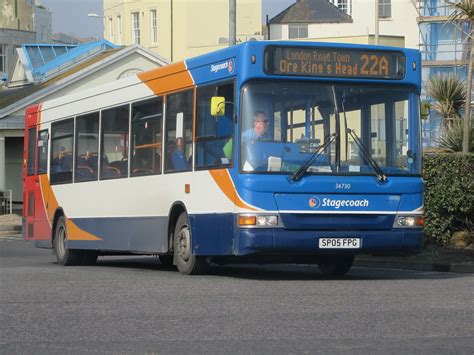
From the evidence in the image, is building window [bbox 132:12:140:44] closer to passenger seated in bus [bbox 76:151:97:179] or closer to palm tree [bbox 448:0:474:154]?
palm tree [bbox 448:0:474:154]

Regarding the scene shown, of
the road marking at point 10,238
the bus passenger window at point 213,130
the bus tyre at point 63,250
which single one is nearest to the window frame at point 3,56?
the road marking at point 10,238

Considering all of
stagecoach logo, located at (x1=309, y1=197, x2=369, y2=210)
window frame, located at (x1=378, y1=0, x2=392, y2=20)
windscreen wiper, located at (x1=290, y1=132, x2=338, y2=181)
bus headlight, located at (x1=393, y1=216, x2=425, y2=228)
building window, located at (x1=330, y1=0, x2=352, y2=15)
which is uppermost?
building window, located at (x1=330, y1=0, x2=352, y2=15)

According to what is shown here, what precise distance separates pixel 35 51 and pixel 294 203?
47.8 metres

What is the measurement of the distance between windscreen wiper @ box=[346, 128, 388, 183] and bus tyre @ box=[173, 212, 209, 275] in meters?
2.58

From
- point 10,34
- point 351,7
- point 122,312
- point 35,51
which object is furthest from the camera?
point 10,34

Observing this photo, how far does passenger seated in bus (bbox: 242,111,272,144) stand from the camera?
14.3m

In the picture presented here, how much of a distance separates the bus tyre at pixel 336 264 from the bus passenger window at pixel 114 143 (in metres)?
3.61

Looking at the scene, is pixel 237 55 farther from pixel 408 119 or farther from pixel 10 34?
pixel 10 34

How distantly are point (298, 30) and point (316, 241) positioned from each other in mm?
66654

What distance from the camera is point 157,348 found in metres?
8.44

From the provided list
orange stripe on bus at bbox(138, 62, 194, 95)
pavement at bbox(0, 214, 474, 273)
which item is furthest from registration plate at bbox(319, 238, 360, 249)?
pavement at bbox(0, 214, 474, 273)

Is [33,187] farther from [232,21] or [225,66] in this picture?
[225,66]

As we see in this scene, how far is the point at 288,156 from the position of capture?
14.3m

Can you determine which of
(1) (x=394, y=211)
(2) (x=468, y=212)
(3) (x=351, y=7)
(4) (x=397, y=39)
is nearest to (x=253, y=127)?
(1) (x=394, y=211)
